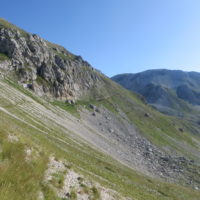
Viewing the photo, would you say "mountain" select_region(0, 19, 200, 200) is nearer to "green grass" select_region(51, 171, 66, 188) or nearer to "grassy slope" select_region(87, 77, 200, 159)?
"green grass" select_region(51, 171, 66, 188)

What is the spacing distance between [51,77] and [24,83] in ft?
63.2

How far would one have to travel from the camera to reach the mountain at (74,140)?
13750mm

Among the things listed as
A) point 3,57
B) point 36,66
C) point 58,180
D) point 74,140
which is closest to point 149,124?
point 36,66

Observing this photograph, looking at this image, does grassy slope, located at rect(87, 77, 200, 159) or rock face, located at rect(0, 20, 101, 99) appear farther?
grassy slope, located at rect(87, 77, 200, 159)

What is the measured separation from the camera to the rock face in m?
87.2

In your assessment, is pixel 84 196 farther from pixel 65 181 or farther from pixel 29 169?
pixel 29 169

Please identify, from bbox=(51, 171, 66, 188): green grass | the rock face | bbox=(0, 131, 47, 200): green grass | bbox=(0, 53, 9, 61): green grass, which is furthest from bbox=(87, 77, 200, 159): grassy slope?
bbox=(0, 131, 47, 200): green grass

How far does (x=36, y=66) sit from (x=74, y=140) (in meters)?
64.9

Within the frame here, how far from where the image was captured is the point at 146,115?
144000 millimetres

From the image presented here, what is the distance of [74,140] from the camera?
46.9 m

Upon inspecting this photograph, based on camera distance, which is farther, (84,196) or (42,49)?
(42,49)

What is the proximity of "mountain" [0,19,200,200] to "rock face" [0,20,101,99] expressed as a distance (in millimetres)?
480

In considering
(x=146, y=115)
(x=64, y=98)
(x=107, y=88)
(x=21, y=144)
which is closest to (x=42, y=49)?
(x=64, y=98)

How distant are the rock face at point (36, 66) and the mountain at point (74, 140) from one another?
0.48 m
